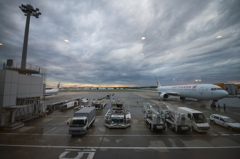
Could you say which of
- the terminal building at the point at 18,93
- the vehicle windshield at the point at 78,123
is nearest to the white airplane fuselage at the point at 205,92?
the vehicle windshield at the point at 78,123

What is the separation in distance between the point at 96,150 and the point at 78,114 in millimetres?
5795

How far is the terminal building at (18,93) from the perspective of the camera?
1384 centimetres

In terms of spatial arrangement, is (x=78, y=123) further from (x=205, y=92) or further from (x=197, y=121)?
(x=205, y=92)

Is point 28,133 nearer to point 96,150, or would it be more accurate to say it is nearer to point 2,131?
point 2,131

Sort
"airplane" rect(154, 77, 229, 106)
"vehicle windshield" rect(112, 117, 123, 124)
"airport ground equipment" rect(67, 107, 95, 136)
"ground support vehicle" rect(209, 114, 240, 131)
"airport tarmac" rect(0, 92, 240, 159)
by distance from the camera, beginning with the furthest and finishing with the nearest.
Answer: "airplane" rect(154, 77, 229, 106) → "vehicle windshield" rect(112, 117, 123, 124) → "ground support vehicle" rect(209, 114, 240, 131) → "airport ground equipment" rect(67, 107, 95, 136) → "airport tarmac" rect(0, 92, 240, 159)

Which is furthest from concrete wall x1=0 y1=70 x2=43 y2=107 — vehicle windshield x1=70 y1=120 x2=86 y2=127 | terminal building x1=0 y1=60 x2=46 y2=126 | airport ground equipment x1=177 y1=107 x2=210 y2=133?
airport ground equipment x1=177 y1=107 x2=210 y2=133

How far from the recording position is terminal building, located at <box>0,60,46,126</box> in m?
13.8

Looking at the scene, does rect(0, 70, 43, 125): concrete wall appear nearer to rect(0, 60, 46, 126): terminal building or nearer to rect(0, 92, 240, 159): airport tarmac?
rect(0, 60, 46, 126): terminal building

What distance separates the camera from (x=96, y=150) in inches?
357

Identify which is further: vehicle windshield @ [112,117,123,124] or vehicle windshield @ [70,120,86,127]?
vehicle windshield @ [112,117,123,124]

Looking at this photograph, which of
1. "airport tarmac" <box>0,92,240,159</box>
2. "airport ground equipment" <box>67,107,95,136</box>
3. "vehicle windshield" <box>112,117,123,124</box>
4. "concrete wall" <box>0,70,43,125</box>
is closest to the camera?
"airport tarmac" <box>0,92,240,159</box>

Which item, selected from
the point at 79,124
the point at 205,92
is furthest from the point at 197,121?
the point at 205,92

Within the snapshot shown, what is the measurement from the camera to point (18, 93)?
16.5 metres

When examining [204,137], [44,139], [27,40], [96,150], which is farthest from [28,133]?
[204,137]
